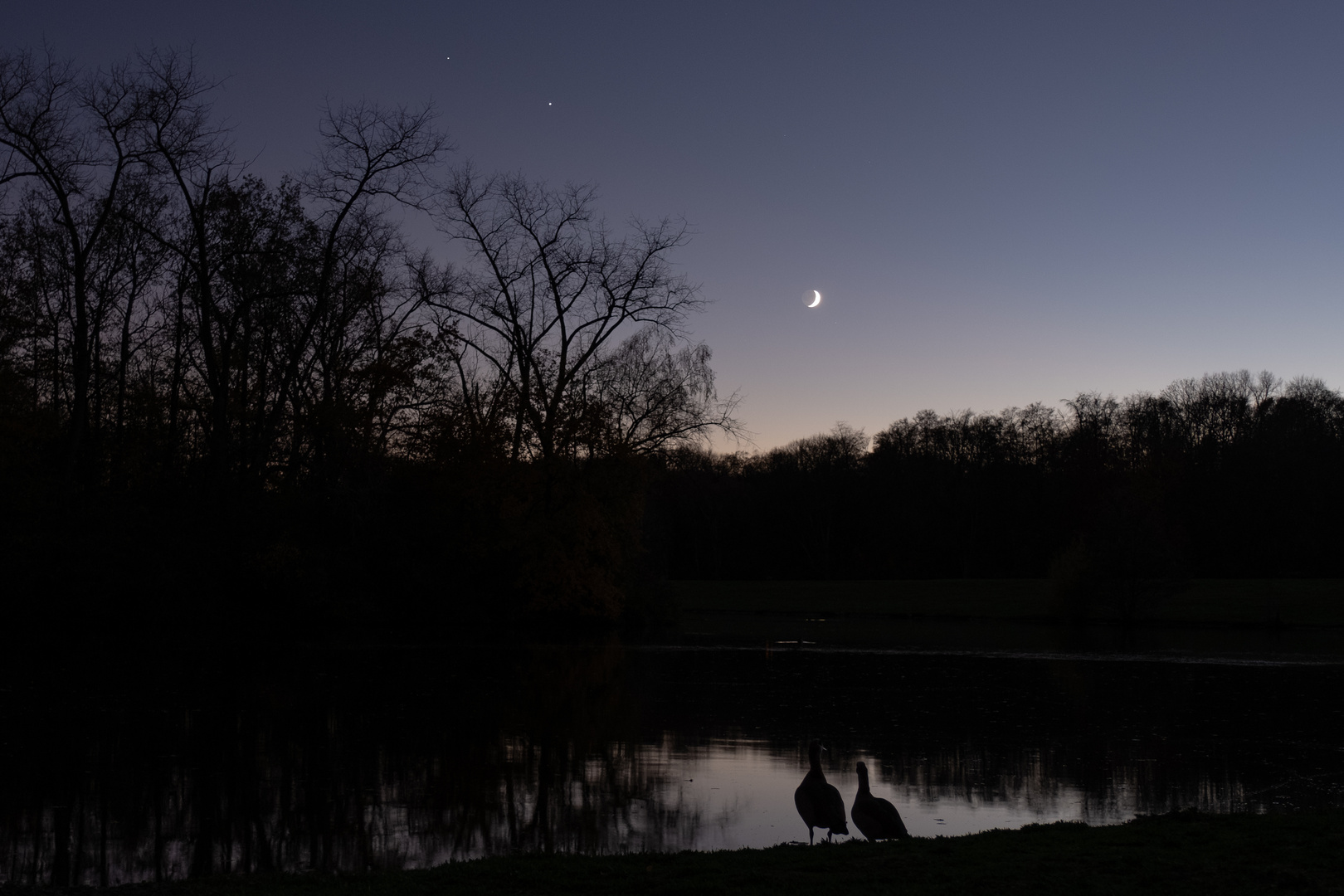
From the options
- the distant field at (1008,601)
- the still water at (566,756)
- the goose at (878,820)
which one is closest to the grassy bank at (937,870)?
the goose at (878,820)

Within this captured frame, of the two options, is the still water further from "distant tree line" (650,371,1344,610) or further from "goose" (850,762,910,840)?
"distant tree line" (650,371,1344,610)

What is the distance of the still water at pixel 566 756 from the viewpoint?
31.1 feet

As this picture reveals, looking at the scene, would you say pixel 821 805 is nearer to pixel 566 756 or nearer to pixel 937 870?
pixel 937 870

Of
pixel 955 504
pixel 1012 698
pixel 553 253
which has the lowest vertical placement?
pixel 1012 698

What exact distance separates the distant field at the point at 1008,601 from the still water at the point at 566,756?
23361 millimetres

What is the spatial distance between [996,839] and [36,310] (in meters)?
33.0

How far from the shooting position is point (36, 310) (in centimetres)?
3259

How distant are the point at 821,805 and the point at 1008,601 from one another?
50345 mm

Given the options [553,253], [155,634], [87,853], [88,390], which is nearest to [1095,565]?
[553,253]

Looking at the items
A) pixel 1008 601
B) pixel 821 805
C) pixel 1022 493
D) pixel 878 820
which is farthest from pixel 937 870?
pixel 1022 493

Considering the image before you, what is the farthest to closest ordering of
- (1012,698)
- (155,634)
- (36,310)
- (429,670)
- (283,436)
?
(283,436) < (36,310) < (155,634) < (429,670) < (1012,698)

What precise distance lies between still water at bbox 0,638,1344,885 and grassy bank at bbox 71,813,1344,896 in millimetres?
1491

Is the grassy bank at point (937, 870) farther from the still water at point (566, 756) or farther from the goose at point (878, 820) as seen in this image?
the still water at point (566, 756)

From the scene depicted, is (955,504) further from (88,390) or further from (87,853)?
(87,853)
